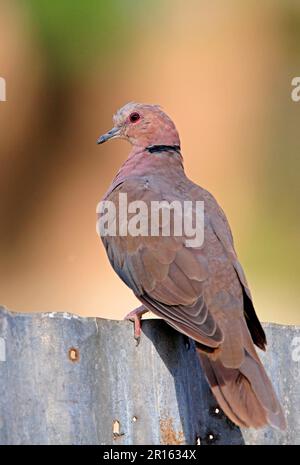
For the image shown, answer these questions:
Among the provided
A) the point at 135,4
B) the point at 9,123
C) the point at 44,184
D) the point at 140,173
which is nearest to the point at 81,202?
the point at 44,184

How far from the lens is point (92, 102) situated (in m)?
8.51

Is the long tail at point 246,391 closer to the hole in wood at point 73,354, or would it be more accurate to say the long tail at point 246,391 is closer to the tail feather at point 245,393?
the tail feather at point 245,393

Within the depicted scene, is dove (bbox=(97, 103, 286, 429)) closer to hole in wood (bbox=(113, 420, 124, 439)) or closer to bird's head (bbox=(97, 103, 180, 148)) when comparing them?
bird's head (bbox=(97, 103, 180, 148))

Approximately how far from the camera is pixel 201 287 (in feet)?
14.3

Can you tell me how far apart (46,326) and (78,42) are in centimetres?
538

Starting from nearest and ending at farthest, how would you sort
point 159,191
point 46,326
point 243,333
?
point 46,326 → point 243,333 → point 159,191

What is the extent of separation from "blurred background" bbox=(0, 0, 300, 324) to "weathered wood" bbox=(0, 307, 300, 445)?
13.6 feet

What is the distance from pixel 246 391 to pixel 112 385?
1.79 ft

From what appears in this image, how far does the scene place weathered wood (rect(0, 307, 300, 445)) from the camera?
11.4ft

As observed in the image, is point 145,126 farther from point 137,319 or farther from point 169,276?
point 137,319

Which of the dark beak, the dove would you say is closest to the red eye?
the dark beak

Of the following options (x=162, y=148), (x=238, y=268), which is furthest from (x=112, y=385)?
(x=162, y=148)

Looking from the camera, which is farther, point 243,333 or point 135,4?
point 135,4
